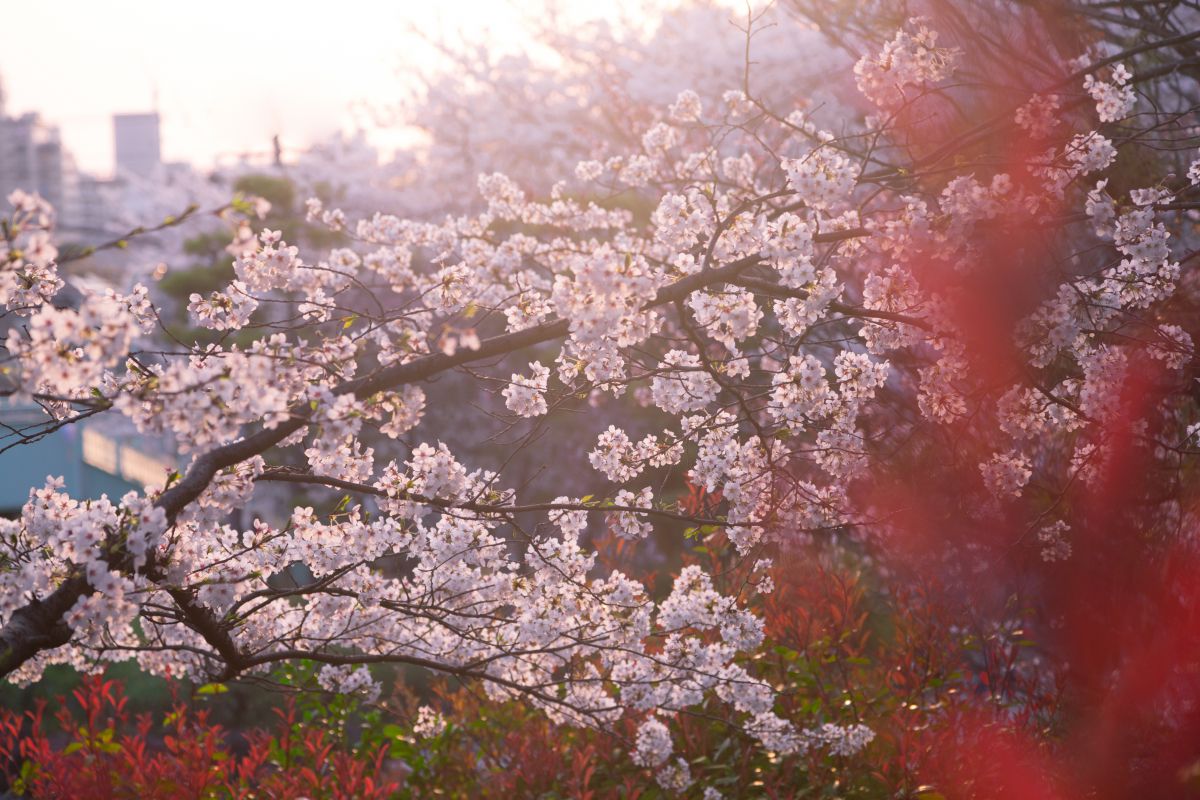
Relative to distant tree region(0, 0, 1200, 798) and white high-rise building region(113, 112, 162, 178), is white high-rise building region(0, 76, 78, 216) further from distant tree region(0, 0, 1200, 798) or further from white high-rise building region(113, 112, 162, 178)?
distant tree region(0, 0, 1200, 798)

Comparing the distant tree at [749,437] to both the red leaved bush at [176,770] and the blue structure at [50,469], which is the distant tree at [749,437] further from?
the blue structure at [50,469]

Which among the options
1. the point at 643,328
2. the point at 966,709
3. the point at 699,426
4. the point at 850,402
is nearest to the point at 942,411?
the point at 850,402

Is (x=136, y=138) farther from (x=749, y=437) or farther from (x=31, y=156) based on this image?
(x=749, y=437)

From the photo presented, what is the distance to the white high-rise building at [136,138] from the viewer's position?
12012cm

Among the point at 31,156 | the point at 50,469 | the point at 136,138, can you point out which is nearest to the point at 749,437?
the point at 50,469

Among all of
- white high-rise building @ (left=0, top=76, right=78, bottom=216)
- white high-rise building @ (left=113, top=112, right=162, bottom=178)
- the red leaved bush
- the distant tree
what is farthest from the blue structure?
white high-rise building @ (left=113, top=112, right=162, bottom=178)

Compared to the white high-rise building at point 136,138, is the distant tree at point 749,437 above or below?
below

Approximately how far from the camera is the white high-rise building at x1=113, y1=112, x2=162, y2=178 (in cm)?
12012

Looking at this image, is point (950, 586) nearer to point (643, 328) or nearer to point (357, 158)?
point (643, 328)

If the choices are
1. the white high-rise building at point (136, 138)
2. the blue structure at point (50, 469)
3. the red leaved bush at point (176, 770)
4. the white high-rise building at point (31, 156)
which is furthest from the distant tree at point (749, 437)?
the white high-rise building at point (136, 138)

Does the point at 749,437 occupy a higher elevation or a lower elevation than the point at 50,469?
lower

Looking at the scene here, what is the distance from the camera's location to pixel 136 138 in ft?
397

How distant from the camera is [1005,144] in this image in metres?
5.81

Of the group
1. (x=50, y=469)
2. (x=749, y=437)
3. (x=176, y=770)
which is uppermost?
(x=50, y=469)
